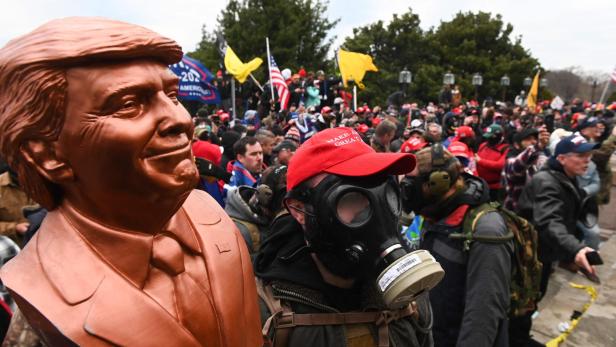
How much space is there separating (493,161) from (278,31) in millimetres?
21892

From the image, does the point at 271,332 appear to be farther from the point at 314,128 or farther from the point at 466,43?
the point at 466,43

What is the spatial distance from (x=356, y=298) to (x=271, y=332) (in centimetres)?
40

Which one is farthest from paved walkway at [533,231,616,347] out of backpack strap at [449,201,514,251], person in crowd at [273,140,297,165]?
person in crowd at [273,140,297,165]

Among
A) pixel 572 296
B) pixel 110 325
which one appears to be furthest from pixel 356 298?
pixel 572 296

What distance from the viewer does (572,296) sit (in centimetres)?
555

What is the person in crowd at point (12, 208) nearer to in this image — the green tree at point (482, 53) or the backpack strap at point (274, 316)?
the backpack strap at point (274, 316)

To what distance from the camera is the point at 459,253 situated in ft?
8.52

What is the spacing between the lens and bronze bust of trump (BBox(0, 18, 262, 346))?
0.88 metres

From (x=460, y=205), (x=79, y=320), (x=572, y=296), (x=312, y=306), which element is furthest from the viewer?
(x=572, y=296)

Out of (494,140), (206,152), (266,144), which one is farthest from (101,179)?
(494,140)

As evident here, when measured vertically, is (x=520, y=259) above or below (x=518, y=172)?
above

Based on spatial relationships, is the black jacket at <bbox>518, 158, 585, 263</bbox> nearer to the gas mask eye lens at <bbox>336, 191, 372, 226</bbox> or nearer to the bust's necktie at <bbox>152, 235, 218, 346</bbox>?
the gas mask eye lens at <bbox>336, 191, 372, 226</bbox>

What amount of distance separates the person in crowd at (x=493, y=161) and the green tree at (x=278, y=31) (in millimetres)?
19426

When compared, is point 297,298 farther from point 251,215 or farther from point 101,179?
point 251,215
